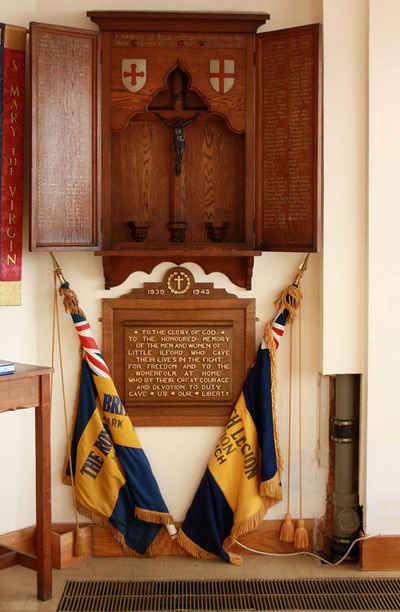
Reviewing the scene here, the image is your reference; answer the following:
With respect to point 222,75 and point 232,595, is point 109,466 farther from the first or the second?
point 222,75

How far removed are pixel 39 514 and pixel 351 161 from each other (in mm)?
2104

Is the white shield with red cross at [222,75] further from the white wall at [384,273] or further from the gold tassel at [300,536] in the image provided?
the gold tassel at [300,536]

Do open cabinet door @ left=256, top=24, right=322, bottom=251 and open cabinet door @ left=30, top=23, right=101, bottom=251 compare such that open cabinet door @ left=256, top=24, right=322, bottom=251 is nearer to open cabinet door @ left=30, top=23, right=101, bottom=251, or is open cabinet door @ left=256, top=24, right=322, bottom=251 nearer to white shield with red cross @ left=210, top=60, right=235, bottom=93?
white shield with red cross @ left=210, top=60, right=235, bottom=93

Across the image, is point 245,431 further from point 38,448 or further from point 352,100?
point 352,100

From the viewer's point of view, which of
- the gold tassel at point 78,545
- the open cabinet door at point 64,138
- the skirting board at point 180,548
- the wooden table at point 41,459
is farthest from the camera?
the skirting board at point 180,548

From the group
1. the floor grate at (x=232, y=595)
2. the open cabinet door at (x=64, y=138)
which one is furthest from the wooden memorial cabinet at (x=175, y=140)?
the floor grate at (x=232, y=595)

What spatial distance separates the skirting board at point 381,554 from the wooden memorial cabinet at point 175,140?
1.34 m

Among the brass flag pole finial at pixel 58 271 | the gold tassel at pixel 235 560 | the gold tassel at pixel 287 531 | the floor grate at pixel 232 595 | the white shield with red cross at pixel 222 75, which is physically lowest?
the floor grate at pixel 232 595

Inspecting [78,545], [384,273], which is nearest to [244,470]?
[78,545]

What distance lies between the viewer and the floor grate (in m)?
3.81

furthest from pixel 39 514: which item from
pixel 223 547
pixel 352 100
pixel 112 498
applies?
pixel 352 100

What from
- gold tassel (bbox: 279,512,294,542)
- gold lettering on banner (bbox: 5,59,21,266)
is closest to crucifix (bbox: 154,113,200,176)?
gold lettering on banner (bbox: 5,59,21,266)

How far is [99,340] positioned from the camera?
4375 millimetres

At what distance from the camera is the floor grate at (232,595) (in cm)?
381
